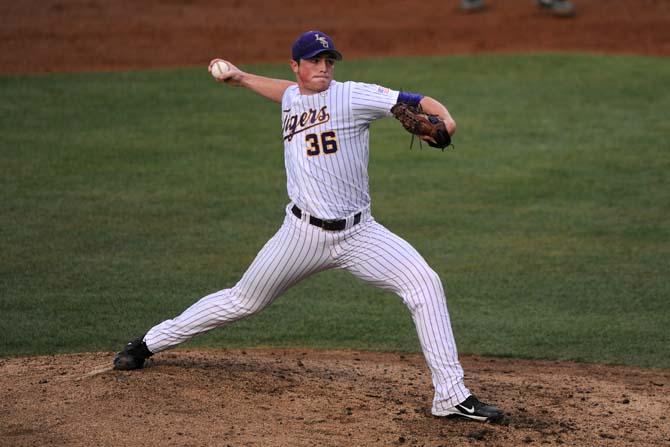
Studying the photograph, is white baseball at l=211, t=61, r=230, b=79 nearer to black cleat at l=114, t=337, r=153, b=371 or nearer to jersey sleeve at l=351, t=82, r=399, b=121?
jersey sleeve at l=351, t=82, r=399, b=121

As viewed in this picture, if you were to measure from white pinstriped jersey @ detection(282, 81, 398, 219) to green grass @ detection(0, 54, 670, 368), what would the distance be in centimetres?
Result: 212

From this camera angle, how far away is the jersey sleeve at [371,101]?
17.3 ft

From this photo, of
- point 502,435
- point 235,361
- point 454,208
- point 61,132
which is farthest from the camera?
point 61,132

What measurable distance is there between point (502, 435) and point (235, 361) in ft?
5.72

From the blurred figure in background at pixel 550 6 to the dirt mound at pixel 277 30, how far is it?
0.63 feet

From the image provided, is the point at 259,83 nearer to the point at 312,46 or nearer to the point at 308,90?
the point at 308,90

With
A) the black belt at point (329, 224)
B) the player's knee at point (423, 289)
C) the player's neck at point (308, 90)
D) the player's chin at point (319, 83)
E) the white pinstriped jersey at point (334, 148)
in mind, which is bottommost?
the player's knee at point (423, 289)

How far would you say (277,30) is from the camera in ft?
56.5

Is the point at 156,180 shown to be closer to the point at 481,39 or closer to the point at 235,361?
the point at 235,361

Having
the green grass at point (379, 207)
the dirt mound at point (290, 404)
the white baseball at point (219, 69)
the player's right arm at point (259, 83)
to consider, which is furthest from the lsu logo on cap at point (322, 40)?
the green grass at point (379, 207)

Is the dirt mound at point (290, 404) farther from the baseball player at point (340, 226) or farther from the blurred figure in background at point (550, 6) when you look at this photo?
the blurred figure in background at point (550, 6)

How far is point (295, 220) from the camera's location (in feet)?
17.9

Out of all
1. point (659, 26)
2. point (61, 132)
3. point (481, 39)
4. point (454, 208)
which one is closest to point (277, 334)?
point (454, 208)

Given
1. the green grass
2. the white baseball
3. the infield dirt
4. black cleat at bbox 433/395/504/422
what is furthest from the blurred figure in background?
black cleat at bbox 433/395/504/422
